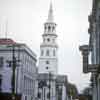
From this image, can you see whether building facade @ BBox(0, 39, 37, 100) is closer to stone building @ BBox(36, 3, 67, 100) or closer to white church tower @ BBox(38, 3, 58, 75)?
stone building @ BBox(36, 3, 67, 100)

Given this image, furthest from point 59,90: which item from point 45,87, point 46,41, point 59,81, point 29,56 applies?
point 29,56

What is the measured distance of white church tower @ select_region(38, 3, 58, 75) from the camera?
116m

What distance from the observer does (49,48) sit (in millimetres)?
117125

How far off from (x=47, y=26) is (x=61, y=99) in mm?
32147

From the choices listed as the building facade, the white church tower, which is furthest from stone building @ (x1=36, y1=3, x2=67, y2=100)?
the building facade

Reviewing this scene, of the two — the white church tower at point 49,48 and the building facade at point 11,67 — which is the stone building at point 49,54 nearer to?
the white church tower at point 49,48

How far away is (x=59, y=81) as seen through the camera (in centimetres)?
14075

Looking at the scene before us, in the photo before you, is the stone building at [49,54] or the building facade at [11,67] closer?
the building facade at [11,67]

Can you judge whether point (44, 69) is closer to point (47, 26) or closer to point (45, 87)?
point (45, 87)

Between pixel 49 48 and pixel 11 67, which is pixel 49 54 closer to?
pixel 49 48

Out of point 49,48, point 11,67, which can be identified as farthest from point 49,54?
point 11,67

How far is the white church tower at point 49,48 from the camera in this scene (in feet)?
381

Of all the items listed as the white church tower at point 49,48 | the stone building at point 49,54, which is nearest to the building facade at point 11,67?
the stone building at point 49,54

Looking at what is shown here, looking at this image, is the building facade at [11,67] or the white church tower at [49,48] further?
the white church tower at [49,48]
